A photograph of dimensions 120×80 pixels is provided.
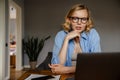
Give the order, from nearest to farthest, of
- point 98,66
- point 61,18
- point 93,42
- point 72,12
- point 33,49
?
1. point 98,66
2. point 72,12
3. point 93,42
4. point 33,49
5. point 61,18

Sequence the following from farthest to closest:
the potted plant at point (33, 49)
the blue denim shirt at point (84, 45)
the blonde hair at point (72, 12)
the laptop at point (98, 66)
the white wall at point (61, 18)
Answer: the white wall at point (61, 18)
the potted plant at point (33, 49)
the blue denim shirt at point (84, 45)
the blonde hair at point (72, 12)
the laptop at point (98, 66)

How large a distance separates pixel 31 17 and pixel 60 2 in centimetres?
106

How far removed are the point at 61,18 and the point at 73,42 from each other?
4.93 metres

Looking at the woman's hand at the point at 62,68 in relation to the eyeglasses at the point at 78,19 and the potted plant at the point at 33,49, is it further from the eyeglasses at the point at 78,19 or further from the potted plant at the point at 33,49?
the potted plant at the point at 33,49

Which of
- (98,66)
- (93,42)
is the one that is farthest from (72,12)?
(98,66)

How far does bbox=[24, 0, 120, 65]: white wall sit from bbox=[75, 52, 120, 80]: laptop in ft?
17.5

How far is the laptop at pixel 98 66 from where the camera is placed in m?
0.90

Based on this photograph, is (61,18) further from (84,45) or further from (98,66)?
(98,66)

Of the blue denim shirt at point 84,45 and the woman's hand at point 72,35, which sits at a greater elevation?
the woman's hand at point 72,35

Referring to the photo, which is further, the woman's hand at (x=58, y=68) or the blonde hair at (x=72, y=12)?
the woman's hand at (x=58, y=68)

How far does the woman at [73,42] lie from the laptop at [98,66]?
45cm

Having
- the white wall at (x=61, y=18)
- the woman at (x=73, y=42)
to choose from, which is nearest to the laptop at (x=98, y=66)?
the woman at (x=73, y=42)

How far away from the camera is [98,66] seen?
0.91 meters

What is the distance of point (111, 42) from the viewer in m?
6.32
